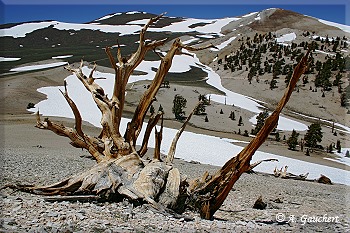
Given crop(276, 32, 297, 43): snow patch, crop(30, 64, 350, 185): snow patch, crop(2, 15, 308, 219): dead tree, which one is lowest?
crop(30, 64, 350, 185): snow patch

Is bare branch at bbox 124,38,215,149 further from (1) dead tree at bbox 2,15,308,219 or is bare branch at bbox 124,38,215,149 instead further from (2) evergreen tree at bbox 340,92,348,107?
(2) evergreen tree at bbox 340,92,348,107

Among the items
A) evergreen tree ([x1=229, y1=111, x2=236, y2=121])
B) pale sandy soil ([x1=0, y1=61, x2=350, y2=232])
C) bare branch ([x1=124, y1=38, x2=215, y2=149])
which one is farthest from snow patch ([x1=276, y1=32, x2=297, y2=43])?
bare branch ([x1=124, y1=38, x2=215, y2=149])

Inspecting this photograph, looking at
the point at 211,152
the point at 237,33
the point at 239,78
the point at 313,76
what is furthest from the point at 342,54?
the point at 211,152

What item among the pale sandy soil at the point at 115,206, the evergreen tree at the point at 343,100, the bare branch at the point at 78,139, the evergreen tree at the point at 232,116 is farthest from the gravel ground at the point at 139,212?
the evergreen tree at the point at 343,100

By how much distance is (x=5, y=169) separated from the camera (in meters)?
6.64

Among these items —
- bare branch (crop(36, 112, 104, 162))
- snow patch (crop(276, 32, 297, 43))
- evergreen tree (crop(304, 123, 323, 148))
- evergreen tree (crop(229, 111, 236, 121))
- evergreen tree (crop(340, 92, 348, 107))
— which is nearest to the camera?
bare branch (crop(36, 112, 104, 162))

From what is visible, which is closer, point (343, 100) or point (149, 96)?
point (149, 96)

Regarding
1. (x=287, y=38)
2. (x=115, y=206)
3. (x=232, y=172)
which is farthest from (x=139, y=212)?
(x=287, y=38)

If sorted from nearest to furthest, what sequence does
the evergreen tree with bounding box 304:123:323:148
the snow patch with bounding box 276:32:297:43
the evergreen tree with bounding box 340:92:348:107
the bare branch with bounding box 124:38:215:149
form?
the bare branch with bounding box 124:38:215:149
the evergreen tree with bounding box 304:123:323:148
the evergreen tree with bounding box 340:92:348:107
the snow patch with bounding box 276:32:297:43

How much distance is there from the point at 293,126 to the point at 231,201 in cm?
1522

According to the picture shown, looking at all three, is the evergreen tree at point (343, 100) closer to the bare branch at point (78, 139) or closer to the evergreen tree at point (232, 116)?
the evergreen tree at point (232, 116)

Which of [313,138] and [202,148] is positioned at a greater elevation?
[313,138]

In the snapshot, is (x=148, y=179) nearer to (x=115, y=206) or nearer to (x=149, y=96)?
(x=115, y=206)

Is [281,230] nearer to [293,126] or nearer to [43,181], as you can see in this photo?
[43,181]
